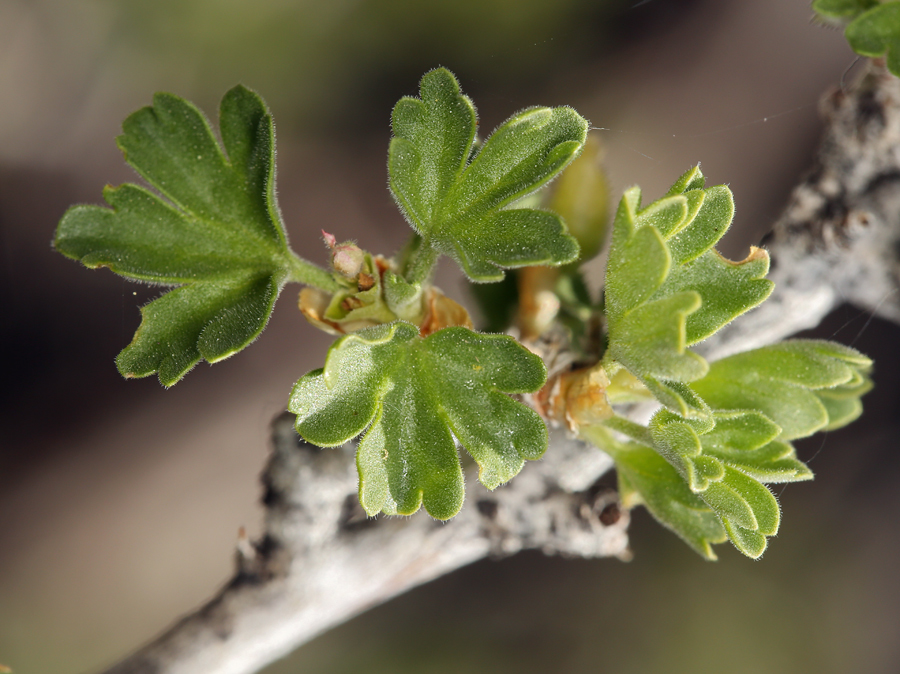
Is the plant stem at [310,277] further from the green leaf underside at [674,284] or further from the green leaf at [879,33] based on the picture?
the green leaf at [879,33]

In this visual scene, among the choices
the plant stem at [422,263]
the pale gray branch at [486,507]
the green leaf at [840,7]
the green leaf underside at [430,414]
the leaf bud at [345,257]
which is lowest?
the pale gray branch at [486,507]

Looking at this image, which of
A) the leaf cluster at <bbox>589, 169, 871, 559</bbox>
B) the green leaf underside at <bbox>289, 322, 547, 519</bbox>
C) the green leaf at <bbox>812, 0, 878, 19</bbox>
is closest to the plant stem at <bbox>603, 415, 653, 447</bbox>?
the leaf cluster at <bbox>589, 169, 871, 559</bbox>

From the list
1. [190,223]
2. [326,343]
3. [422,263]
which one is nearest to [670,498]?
[422,263]

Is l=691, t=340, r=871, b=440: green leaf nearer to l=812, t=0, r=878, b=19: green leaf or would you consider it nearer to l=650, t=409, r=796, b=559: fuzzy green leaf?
l=650, t=409, r=796, b=559: fuzzy green leaf

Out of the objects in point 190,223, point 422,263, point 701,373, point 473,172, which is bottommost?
point 701,373

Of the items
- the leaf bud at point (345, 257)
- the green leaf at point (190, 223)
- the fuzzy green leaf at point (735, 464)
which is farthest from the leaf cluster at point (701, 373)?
the green leaf at point (190, 223)

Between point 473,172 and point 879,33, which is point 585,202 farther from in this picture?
point 879,33

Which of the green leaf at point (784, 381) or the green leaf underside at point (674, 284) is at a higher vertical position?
the green leaf underside at point (674, 284)
